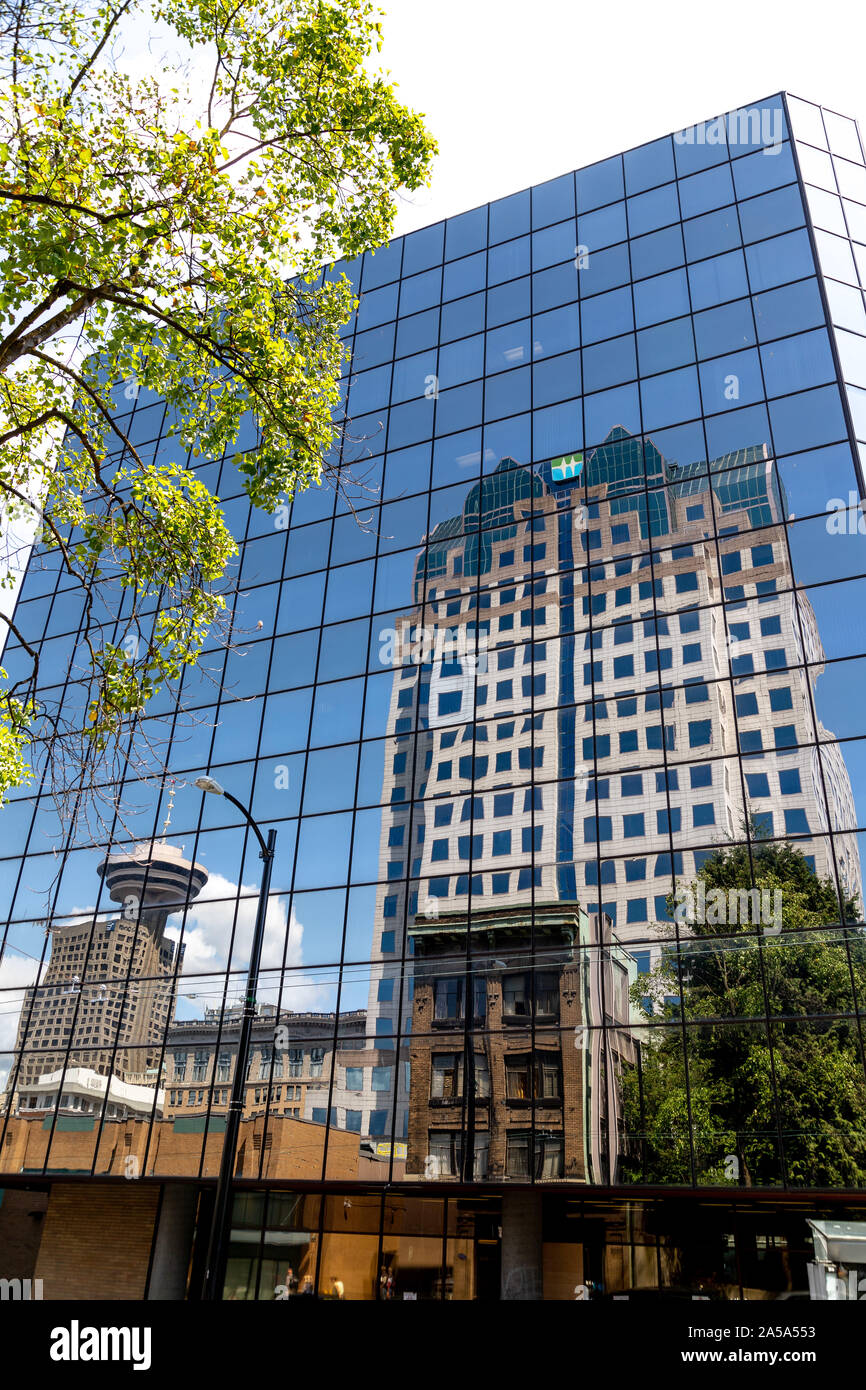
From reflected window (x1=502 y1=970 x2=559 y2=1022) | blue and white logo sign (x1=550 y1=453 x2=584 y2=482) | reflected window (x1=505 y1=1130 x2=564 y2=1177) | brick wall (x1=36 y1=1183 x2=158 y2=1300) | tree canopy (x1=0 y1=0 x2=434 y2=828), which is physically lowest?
brick wall (x1=36 y1=1183 x2=158 y2=1300)

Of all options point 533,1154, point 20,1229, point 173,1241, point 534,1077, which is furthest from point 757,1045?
point 20,1229

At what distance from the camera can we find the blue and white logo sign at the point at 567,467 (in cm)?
2647

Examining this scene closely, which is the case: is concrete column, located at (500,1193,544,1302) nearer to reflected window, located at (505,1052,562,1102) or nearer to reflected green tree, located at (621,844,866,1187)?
reflected window, located at (505,1052,562,1102)

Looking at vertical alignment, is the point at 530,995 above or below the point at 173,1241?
above

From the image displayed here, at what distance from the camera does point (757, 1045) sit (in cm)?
1855

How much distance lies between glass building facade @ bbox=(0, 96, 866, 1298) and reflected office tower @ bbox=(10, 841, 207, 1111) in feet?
0.39

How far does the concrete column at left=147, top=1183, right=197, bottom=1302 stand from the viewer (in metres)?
23.7

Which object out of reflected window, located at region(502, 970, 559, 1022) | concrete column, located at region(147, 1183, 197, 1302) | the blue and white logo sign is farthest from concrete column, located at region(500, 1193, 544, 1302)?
the blue and white logo sign

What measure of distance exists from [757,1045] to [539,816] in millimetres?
7025

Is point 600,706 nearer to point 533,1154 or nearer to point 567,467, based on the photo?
point 567,467

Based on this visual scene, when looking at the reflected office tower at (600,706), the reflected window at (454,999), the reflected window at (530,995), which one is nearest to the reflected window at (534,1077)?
the reflected window at (530,995)

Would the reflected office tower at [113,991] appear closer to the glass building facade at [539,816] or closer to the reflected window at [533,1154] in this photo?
the glass building facade at [539,816]

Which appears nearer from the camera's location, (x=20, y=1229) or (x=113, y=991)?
(x=113, y=991)

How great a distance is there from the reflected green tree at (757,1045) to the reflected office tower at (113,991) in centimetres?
1309
